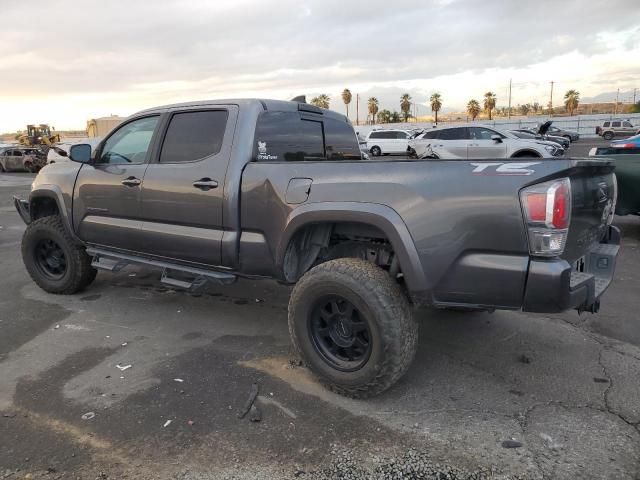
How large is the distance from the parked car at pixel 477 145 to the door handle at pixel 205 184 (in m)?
13.8

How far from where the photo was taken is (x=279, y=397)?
324cm

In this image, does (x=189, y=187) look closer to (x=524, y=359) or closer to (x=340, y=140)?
(x=340, y=140)

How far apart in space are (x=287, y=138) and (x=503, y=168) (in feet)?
6.51

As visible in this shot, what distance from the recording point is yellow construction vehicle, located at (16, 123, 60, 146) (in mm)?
38378

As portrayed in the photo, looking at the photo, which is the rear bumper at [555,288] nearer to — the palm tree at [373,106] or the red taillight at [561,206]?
the red taillight at [561,206]

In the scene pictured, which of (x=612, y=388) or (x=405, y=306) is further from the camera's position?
(x=612, y=388)

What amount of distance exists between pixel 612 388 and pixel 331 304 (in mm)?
1939

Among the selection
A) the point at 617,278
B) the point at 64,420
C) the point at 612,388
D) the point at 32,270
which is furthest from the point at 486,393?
the point at 32,270

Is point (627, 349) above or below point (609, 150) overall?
below

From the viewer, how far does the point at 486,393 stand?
3271mm

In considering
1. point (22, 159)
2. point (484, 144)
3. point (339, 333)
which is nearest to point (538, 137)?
point (484, 144)

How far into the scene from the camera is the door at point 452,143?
1766cm

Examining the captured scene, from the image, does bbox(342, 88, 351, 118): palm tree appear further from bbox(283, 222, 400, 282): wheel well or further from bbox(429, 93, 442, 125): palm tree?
bbox(283, 222, 400, 282): wheel well

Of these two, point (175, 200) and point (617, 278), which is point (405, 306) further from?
point (617, 278)
